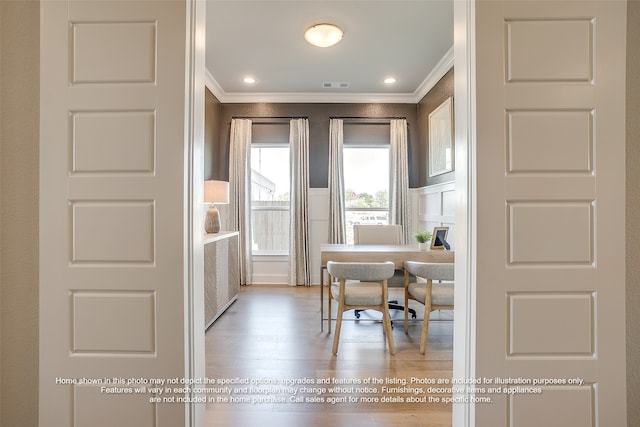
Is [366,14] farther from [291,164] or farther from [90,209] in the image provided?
[90,209]

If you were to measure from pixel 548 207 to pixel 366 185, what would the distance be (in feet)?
11.9

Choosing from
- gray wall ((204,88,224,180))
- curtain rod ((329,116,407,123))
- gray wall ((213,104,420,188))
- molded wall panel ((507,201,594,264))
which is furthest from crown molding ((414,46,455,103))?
gray wall ((204,88,224,180))

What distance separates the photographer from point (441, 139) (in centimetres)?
383

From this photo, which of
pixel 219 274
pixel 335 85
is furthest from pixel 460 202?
pixel 335 85

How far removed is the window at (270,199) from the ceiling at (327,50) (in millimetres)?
883

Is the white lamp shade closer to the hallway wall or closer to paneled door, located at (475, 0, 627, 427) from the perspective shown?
the hallway wall

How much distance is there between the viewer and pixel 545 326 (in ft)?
3.99

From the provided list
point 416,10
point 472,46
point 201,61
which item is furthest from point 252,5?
point 472,46

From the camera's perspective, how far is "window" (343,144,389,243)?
4.80 metres

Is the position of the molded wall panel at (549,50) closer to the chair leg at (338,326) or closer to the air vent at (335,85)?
the chair leg at (338,326)

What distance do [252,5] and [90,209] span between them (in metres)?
2.31

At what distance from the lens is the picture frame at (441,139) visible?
3.57m

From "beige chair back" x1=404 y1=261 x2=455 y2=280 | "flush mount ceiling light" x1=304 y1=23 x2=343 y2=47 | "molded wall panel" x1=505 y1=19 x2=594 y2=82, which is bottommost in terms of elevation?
"beige chair back" x1=404 y1=261 x2=455 y2=280
